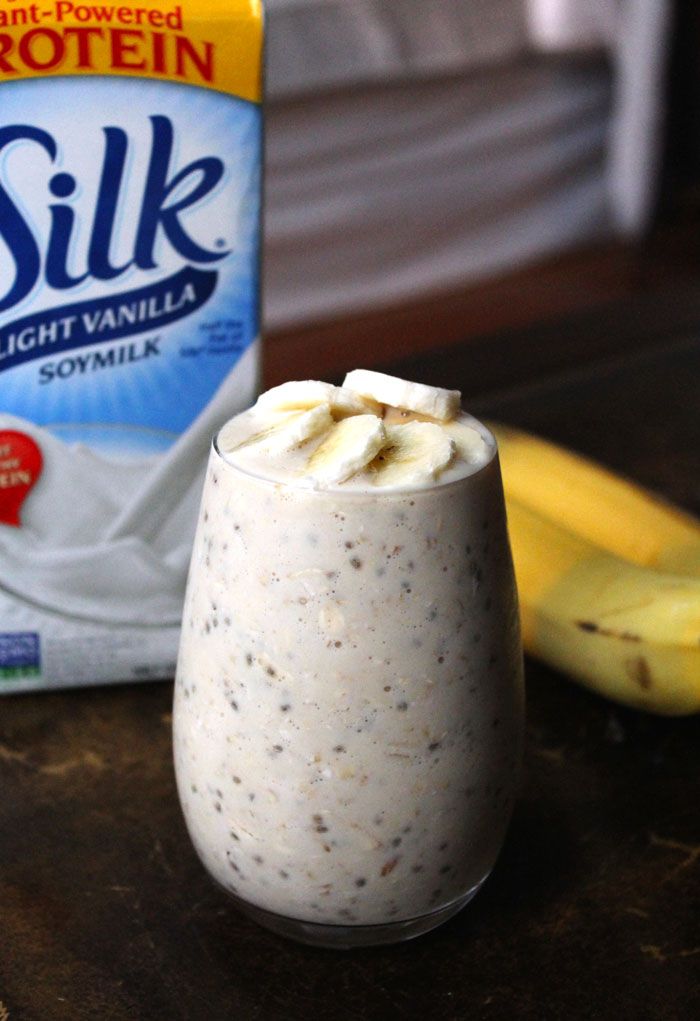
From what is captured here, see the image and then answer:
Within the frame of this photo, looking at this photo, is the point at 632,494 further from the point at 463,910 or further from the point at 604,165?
the point at 604,165

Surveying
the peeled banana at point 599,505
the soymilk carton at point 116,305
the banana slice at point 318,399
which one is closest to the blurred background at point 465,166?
the peeled banana at point 599,505

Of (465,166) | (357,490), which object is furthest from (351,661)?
(465,166)

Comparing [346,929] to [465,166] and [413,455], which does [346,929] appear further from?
[465,166]

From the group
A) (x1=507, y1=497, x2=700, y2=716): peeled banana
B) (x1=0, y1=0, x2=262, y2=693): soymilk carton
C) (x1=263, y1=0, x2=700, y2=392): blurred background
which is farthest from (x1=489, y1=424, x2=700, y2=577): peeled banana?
(x1=263, y1=0, x2=700, y2=392): blurred background

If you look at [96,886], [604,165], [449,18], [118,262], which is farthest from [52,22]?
[604,165]

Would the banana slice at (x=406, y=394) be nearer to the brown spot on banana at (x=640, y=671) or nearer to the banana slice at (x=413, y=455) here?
the banana slice at (x=413, y=455)

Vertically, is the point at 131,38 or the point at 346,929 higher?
the point at 131,38
